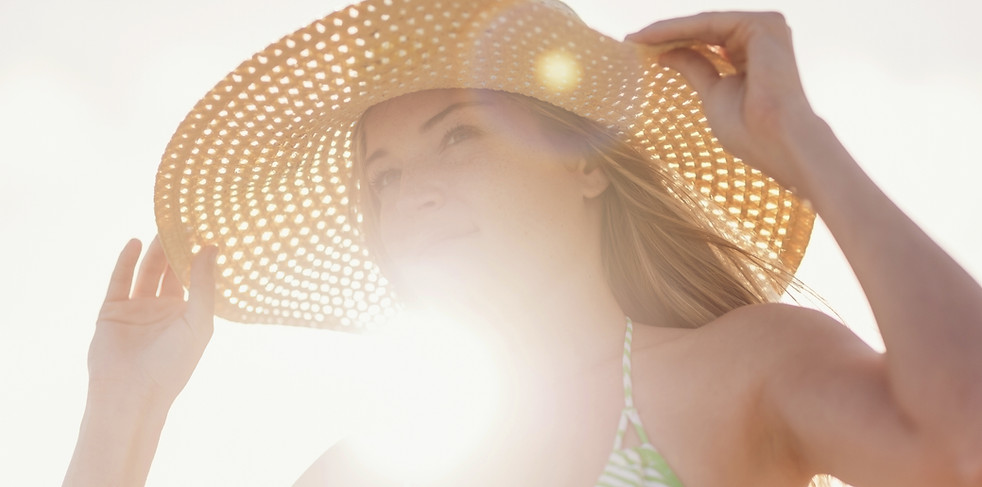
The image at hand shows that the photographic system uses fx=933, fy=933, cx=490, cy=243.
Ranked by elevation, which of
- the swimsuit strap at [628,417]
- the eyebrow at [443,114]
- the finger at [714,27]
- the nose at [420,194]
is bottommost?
the swimsuit strap at [628,417]

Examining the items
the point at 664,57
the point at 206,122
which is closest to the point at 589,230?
the point at 664,57

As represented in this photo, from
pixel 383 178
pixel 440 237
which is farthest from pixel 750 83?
Answer: pixel 383 178

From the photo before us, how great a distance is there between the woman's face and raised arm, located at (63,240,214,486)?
79 centimetres

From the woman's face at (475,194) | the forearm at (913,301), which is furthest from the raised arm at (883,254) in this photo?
the woman's face at (475,194)

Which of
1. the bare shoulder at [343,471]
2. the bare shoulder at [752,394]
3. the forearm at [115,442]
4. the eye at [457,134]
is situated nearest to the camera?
the bare shoulder at [752,394]

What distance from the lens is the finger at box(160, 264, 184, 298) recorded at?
3.45 m

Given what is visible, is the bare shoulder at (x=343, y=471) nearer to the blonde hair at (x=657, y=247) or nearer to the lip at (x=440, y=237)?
the lip at (x=440, y=237)

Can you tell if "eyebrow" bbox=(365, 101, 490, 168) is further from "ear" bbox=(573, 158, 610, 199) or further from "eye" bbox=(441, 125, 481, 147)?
"ear" bbox=(573, 158, 610, 199)

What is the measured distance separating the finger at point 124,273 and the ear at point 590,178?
1655 millimetres

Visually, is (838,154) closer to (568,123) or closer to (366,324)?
(568,123)

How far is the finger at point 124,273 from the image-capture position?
3392 millimetres

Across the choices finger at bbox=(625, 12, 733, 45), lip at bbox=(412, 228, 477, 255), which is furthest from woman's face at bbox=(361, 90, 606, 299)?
finger at bbox=(625, 12, 733, 45)

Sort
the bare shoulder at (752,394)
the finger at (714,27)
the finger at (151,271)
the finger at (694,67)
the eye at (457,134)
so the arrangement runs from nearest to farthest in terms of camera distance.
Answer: the bare shoulder at (752,394) → the finger at (714,27) → the finger at (694,67) → the eye at (457,134) → the finger at (151,271)

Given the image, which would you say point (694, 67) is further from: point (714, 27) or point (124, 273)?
point (124, 273)
